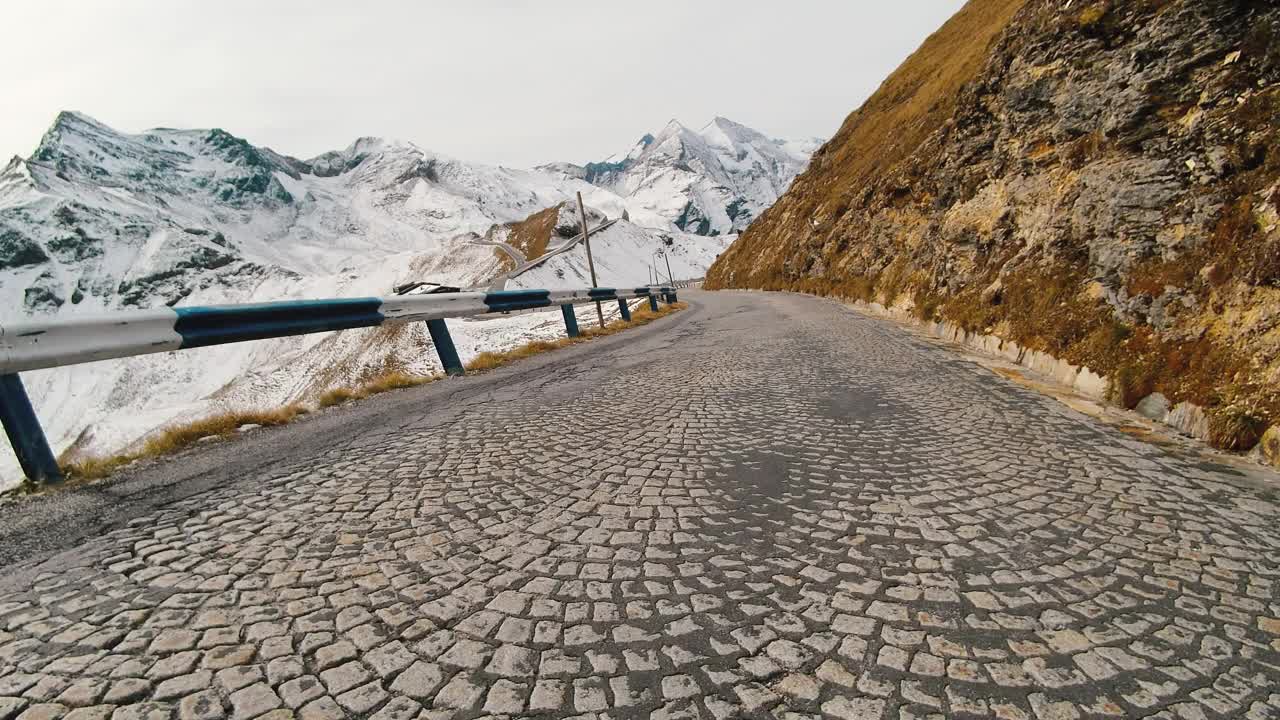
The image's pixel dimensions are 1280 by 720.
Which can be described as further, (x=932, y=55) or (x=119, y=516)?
(x=932, y=55)

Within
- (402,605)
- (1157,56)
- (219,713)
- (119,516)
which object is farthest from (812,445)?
(1157,56)

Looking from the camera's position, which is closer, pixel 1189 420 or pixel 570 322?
pixel 1189 420

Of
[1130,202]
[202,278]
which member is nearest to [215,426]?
[1130,202]

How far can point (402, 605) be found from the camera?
193 centimetres

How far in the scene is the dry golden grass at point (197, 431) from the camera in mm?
3766

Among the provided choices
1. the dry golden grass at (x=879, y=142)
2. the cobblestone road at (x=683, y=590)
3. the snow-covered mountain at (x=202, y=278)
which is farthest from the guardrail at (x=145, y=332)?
the dry golden grass at (x=879, y=142)

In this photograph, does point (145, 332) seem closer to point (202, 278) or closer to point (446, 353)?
point (446, 353)

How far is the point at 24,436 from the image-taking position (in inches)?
139

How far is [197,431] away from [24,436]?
3.76 feet

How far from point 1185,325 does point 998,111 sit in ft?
30.2

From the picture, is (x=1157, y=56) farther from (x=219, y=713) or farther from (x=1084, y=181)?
(x=219, y=713)

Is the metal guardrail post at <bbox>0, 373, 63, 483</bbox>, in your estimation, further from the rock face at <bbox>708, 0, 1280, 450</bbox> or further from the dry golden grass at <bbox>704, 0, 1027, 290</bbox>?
the dry golden grass at <bbox>704, 0, 1027, 290</bbox>

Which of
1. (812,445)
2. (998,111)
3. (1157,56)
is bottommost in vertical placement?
(812,445)

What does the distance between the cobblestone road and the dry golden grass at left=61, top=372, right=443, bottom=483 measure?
1.50 m
